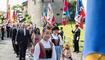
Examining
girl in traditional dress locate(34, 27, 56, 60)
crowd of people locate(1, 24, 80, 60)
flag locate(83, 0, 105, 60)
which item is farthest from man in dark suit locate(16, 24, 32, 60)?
flag locate(83, 0, 105, 60)

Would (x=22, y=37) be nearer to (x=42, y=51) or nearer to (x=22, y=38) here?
(x=22, y=38)

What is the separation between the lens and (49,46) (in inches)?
223

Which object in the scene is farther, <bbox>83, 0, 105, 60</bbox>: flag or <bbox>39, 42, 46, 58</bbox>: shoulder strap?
<bbox>39, 42, 46, 58</bbox>: shoulder strap

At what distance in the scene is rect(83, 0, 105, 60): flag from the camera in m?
2.66

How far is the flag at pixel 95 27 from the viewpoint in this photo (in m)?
2.66

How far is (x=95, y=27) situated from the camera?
8.82 ft

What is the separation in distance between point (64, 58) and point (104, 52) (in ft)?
12.2

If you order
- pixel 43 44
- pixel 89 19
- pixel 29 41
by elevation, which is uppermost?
pixel 89 19

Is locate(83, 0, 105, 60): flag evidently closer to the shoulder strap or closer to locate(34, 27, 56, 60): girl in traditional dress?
locate(34, 27, 56, 60): girl in traditional dress

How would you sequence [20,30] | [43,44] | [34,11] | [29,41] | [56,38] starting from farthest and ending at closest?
1. [34,11]
2. [29,41]
3. [20,30]
4. [56,38]
5. [43,44]

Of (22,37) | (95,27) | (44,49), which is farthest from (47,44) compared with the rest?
(22,37)

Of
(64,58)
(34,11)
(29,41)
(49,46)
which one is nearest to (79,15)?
(29,41)

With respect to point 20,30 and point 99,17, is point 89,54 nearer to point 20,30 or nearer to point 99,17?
point 99,17

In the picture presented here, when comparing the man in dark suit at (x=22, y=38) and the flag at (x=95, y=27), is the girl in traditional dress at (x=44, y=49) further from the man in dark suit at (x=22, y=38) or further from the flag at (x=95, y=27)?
the man in dark suit at (x=22, y=38)
